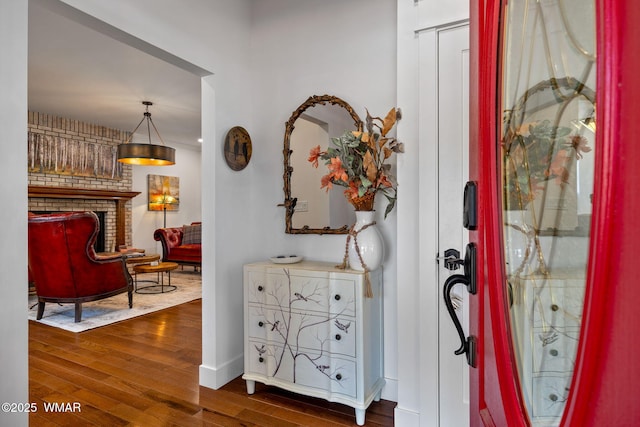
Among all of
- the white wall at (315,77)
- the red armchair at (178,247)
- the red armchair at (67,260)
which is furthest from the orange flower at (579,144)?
the red armchair at (178,247)

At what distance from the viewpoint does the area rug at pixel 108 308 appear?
364 cm

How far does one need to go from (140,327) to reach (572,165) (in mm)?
3982

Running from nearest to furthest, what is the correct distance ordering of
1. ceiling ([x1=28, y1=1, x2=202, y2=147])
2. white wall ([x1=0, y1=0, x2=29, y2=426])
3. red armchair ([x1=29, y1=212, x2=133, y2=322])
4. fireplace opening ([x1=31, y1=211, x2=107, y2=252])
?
white wall ([x1=0, y1=0, x2=29, y2=426]) < ceiling ([x1=28, y1=1, x2=202, y2=147]) < red armchair ([x1=29, y1=212, x2=133, y2=322]) < fireplace opening ([x1=31, y1=211, x2=107, y2=252])

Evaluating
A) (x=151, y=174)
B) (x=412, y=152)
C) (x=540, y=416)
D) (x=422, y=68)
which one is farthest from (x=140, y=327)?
(x=151, y=174)

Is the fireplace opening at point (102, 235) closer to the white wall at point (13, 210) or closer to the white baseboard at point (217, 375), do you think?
the white baseboard at point (217, 375)

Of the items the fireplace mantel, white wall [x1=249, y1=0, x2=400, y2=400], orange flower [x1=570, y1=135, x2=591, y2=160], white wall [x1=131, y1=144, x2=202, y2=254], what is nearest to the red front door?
orange flower [x1=570, y1=135, x2=591, y2=160]

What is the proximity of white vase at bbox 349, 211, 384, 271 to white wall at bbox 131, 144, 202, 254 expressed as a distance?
643 cm

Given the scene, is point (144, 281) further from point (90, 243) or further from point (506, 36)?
point (506, 36)

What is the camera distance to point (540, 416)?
40 cm

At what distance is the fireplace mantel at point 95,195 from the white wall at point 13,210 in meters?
4.99

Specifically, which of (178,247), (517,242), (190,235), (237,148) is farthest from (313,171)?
(190,235)

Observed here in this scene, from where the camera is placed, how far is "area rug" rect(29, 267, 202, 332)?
3.64 metres

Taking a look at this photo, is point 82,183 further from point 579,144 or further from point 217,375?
point 579,144

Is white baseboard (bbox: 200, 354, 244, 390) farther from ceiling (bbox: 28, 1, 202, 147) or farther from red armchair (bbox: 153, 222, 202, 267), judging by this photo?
red armchair (bbox: 153, 222, 202, 267)
